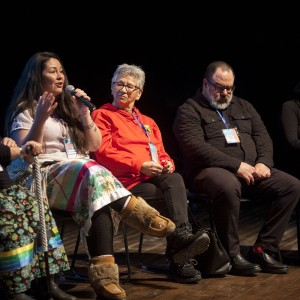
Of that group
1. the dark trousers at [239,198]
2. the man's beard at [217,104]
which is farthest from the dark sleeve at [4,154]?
the man's beard at [217,104]

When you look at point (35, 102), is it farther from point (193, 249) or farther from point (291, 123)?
point (291, 123)

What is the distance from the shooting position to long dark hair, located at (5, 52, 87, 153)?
330 cm

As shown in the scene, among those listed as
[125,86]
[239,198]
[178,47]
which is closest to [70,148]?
[125,86]

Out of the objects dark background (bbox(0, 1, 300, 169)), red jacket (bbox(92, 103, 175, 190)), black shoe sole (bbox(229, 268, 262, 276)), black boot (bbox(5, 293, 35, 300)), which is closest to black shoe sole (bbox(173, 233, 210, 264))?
black shoe sole (bbox(229, 268, 262, 276))

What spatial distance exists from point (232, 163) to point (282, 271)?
0.68m

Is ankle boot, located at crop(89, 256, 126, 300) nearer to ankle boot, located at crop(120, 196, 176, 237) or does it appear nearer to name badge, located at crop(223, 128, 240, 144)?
ankle boot, located at crop(120, 196, 176, 237)

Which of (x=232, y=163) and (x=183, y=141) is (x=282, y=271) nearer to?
(x=232, y=163)

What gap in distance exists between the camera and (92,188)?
118 inches

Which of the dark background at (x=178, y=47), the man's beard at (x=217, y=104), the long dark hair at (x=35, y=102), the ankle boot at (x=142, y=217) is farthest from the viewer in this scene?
the dark background at (x=178, y=47)

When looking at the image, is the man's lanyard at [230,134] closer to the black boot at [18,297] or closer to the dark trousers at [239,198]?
the dark trousers at [239,198]

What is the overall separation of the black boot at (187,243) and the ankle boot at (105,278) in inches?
17.5

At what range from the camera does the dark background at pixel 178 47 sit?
595 centimetres

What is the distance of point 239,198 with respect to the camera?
11.9 ft

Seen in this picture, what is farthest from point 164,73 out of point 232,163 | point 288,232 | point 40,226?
point 40,226
